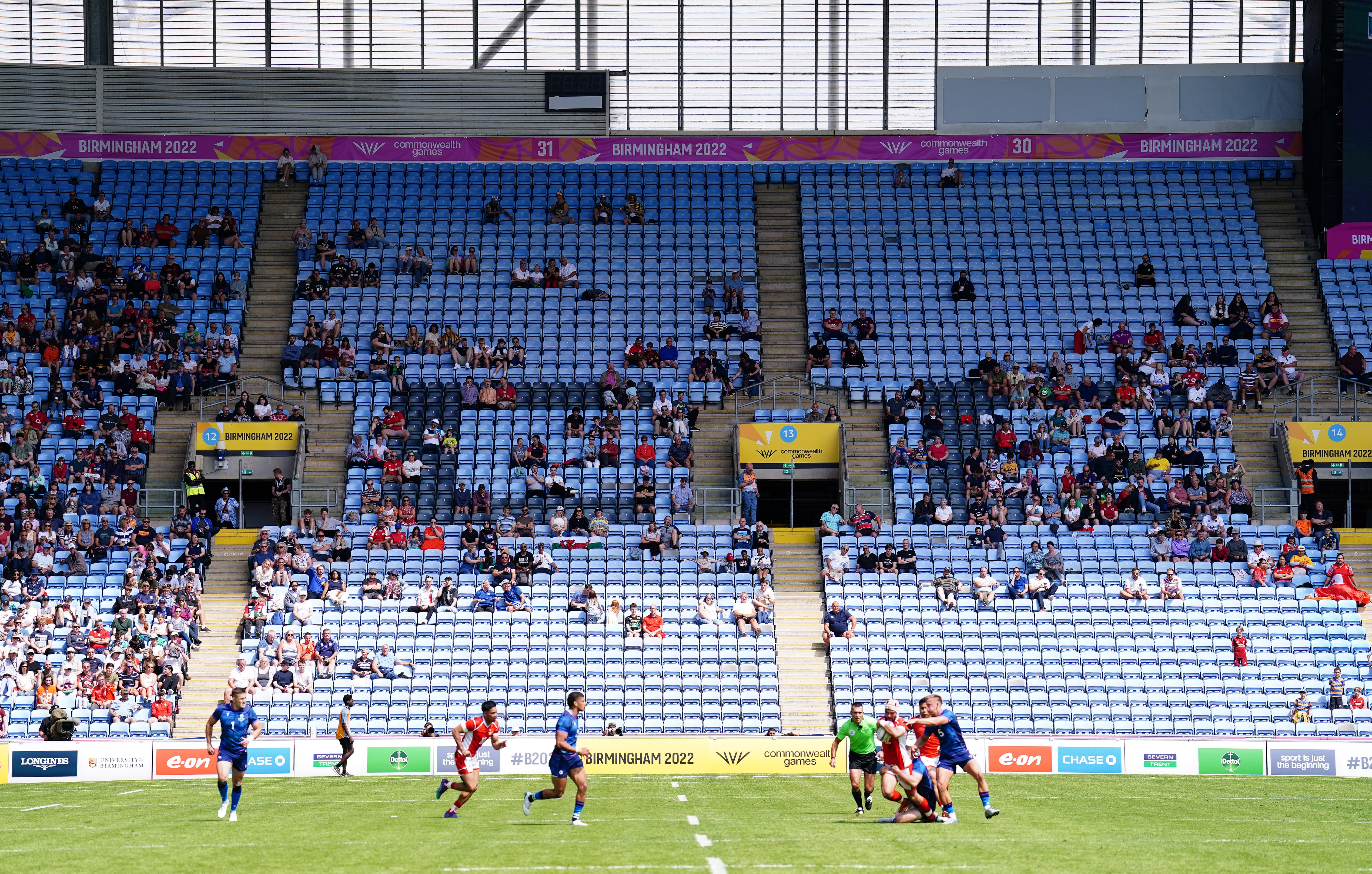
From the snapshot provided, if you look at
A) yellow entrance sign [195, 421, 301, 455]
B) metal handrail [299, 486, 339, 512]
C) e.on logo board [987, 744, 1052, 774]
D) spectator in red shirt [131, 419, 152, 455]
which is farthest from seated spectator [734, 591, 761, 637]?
spectator in red shirt [131, 419, 152, 455]

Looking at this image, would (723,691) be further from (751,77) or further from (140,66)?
(140,66)

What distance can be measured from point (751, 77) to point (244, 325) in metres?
17.2

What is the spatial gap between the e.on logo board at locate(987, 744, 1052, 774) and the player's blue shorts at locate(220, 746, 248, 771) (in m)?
14.4

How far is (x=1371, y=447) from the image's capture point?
133 ft

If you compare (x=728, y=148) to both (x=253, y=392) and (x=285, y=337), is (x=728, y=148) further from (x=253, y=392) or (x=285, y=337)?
(x=253, y=392)

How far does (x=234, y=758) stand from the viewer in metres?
20.2

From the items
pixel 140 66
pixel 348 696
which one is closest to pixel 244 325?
pixel 140 66

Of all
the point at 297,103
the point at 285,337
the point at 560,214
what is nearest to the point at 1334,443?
the point at 560,214

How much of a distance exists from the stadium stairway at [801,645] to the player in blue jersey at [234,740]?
48.6 feet

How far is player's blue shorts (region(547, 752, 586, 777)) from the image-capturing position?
19.4m

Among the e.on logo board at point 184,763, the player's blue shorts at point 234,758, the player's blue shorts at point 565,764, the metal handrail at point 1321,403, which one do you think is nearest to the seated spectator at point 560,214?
the metal handrail at point 1321,403

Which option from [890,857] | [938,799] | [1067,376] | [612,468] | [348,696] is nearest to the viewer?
[890,857]

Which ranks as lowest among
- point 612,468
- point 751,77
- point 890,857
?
point 890,857

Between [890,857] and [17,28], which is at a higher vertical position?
[17,28]
